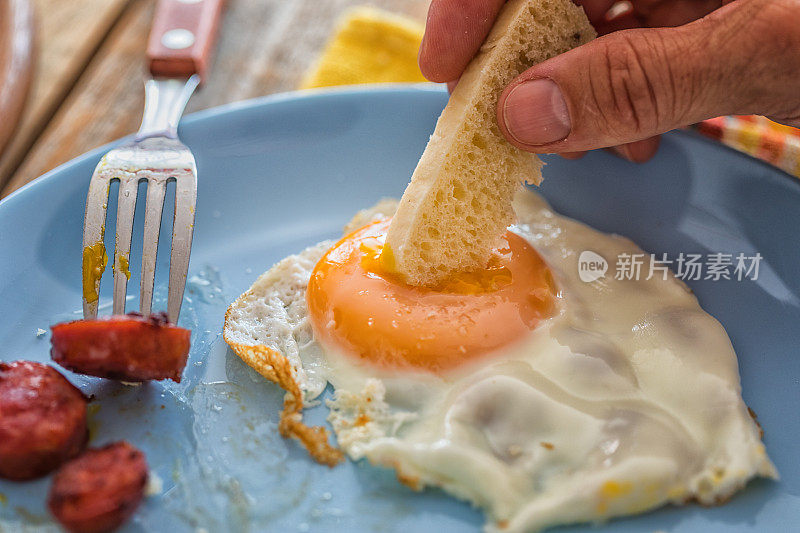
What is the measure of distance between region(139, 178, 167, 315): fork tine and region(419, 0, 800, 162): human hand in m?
0.97

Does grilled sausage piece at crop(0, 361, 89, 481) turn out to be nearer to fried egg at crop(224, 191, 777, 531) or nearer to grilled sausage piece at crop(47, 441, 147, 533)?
grilled sausage piece at crop(47, 441, 147, 533)

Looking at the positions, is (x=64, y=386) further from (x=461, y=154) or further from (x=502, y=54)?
(x=502, y=54)

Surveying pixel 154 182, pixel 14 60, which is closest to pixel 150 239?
pixel 154 182

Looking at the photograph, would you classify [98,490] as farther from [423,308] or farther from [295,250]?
[295,250]

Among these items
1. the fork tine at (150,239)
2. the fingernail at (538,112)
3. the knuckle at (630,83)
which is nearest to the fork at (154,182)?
the fork tine at (150,239)

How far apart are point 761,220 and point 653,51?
2.56 feet

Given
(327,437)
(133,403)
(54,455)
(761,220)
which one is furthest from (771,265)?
(54,455)

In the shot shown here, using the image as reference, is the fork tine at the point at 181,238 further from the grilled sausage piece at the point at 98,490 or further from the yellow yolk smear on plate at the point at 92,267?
the grilled sausage piece at the point at 98,490

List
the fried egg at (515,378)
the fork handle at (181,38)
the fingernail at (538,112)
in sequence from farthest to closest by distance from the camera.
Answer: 1. the fork handle at (181,38)
2. the fingernail at (538,112)
3. the fried egg at (515,378)

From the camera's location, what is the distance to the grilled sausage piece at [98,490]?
1.39 meters

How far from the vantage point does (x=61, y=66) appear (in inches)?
120

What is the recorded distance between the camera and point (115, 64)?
3.11 meters

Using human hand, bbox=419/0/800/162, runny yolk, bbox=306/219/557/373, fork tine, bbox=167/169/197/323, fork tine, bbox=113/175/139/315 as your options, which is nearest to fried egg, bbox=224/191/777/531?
runny yolk, bbox=306/219/557/373

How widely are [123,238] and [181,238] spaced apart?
0.15m
